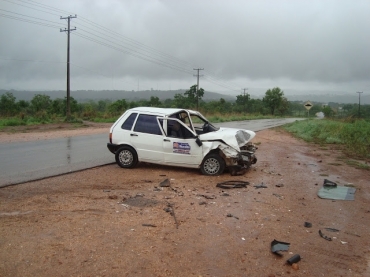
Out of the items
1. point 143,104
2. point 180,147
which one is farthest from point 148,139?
point 143,104

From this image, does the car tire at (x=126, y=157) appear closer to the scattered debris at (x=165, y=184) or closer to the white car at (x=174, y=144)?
the white car at (x=174, y=144)

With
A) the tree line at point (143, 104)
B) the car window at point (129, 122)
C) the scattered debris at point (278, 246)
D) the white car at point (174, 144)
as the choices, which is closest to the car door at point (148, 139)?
the white car at point (174, 144)

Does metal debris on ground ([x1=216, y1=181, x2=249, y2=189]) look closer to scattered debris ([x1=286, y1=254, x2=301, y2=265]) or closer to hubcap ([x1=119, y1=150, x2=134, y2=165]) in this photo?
hubcap ([x1=119, y1=150, x2=134, y2=165])

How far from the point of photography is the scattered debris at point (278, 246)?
4742 millimetres

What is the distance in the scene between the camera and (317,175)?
10250mm

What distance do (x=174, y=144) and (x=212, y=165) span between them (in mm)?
1151

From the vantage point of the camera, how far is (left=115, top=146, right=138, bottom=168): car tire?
10.1m

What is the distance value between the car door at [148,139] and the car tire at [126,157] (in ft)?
0.51

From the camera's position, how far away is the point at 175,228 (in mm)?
5461

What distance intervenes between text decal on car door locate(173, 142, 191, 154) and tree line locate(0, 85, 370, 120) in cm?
2661

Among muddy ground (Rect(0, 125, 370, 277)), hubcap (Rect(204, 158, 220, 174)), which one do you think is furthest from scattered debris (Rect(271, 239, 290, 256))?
hubcap (Rect(204, 158, 220, 174))

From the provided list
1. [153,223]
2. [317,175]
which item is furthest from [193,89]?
[153,223]

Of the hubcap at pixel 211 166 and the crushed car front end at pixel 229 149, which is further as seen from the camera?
the hubcap at pixel 211 166

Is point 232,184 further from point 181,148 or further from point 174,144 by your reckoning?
point 174,144
